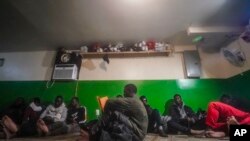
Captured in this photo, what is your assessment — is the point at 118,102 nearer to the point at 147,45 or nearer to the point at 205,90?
the point at 147,45

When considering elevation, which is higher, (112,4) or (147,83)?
(112,4)

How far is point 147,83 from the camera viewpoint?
4.65 meters

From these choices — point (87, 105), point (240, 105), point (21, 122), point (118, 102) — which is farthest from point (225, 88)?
point (21, 122)

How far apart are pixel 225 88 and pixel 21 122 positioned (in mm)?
4738

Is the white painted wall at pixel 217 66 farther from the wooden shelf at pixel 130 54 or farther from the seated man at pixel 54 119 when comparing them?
the seated man at pixel 54 119

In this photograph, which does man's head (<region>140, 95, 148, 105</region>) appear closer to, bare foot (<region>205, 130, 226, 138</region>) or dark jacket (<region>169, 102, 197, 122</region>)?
dark jacket (<region>169, 102, 197, 122</region>)

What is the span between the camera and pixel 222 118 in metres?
3.38

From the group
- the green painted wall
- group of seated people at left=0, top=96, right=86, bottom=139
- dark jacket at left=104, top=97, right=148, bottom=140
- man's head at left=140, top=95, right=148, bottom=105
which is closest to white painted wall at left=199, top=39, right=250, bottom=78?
the green painted wall

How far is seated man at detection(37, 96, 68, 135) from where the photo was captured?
3.62 meters

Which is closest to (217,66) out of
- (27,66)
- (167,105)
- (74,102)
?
(167,105)

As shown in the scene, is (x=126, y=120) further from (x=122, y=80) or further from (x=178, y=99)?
(x=122, y=80)

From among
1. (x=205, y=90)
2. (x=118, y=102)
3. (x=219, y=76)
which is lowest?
(x=118, y=102)

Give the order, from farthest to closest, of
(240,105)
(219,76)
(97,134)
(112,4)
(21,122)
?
(219,76)
(21,122)
(240,105)
(112,4)
(97,134)

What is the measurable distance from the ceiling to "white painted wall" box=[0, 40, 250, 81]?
1.78 ft
